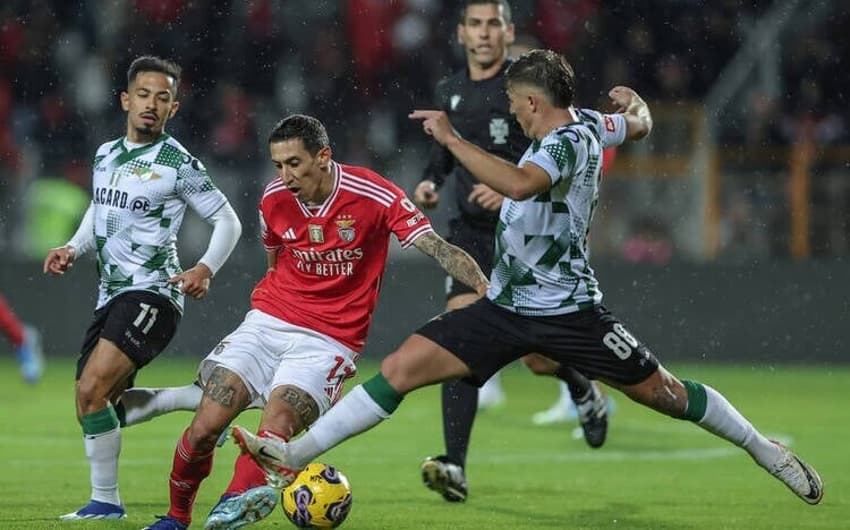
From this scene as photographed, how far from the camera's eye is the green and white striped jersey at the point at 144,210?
24.1 ft

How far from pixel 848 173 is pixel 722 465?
23.2ft

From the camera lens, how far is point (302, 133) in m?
6.80

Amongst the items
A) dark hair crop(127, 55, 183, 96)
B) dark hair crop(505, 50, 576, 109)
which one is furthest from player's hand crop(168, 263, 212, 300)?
dark hair crop(505, 50, 576, 109)

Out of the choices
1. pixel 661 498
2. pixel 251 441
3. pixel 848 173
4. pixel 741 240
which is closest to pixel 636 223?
pixel 741 240

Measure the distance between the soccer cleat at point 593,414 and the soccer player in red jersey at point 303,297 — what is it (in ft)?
7.64

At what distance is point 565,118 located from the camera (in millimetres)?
6617

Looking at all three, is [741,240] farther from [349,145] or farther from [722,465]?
[722,465]

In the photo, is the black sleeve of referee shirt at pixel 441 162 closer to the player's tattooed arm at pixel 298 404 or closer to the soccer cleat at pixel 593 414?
the soccer cleat at pixel 593 414

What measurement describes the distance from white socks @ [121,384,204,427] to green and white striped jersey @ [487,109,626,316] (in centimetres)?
178

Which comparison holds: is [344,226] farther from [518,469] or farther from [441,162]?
[518,469]

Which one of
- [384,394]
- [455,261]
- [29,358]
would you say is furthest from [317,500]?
[29,358]

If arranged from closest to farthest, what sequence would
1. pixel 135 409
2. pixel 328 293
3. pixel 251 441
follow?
pixel 251 441 → pixel 328 293 → pixel 135 409

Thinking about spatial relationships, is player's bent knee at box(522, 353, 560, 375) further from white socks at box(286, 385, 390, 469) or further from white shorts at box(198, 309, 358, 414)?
white socks at box(286, 385, 390, 469)

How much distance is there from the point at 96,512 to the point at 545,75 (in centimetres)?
272
